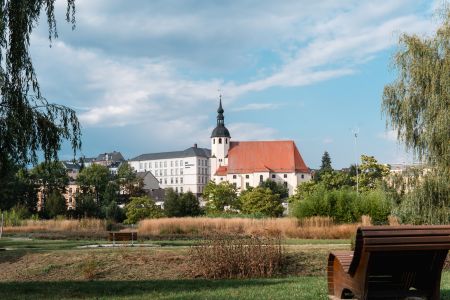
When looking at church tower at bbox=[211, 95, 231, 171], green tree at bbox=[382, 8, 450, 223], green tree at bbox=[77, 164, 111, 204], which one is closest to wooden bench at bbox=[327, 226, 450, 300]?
green tree at bbox=[382, 8, 450, 223]

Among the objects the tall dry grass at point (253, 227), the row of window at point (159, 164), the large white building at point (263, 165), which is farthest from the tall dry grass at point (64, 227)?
the row of window at point (159, 164)

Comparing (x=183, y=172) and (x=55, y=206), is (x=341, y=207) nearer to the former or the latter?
(x=55, y=206)

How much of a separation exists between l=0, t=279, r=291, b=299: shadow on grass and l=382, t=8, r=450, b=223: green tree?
29.0ft

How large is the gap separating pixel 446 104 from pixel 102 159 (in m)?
187

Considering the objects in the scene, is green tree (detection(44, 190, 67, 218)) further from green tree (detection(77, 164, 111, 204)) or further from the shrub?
the shrub

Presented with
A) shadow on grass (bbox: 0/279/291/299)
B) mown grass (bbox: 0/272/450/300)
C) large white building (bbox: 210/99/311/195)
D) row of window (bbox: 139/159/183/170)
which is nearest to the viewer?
mown grass (bbox: 0/272/450/300)

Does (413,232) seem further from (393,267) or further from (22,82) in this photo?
(22,82)

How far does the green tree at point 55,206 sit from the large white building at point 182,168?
84904mm

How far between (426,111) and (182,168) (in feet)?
502

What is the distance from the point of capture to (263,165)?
428 ft

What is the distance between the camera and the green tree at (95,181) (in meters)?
92.7

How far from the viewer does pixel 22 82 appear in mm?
10164

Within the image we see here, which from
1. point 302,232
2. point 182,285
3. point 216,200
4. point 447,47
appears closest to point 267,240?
point 182,285

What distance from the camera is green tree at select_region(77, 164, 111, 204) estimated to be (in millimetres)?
92669
